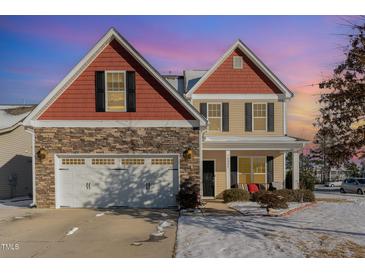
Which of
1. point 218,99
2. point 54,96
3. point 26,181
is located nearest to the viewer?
point 54,96

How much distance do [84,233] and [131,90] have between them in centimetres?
718

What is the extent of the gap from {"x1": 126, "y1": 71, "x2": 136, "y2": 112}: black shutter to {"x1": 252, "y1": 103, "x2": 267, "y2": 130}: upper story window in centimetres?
813

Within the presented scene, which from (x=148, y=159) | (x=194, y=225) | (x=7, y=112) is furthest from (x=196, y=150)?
(x=7, y=112)

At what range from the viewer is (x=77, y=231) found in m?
11.4

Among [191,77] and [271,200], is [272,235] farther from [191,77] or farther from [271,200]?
[191,77]

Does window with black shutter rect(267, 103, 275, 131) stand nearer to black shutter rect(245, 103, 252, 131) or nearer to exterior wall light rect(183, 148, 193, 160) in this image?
black shutter rect(245, 103, 252, 131)

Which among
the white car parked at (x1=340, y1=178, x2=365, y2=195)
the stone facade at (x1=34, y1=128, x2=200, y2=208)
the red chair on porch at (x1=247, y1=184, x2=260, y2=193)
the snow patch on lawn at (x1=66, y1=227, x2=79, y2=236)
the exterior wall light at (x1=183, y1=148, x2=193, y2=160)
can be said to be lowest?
the white car parked at (x1=340, y1=178, x2=365, y2=195)

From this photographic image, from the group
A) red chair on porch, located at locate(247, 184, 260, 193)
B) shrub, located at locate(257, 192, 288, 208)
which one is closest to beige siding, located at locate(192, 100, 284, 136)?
red chair on porch, located at locate(247, 184, 260, 193)

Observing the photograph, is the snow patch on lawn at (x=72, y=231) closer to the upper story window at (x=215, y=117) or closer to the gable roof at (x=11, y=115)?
the upper story window at (x=215, y=117)

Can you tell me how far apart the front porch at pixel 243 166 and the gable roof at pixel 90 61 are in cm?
463

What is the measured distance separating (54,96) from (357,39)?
1195cm

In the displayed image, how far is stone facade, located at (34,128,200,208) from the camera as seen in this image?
653 inches

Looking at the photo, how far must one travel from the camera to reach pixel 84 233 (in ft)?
36.5

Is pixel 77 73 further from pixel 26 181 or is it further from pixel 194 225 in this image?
pixel 26 181
